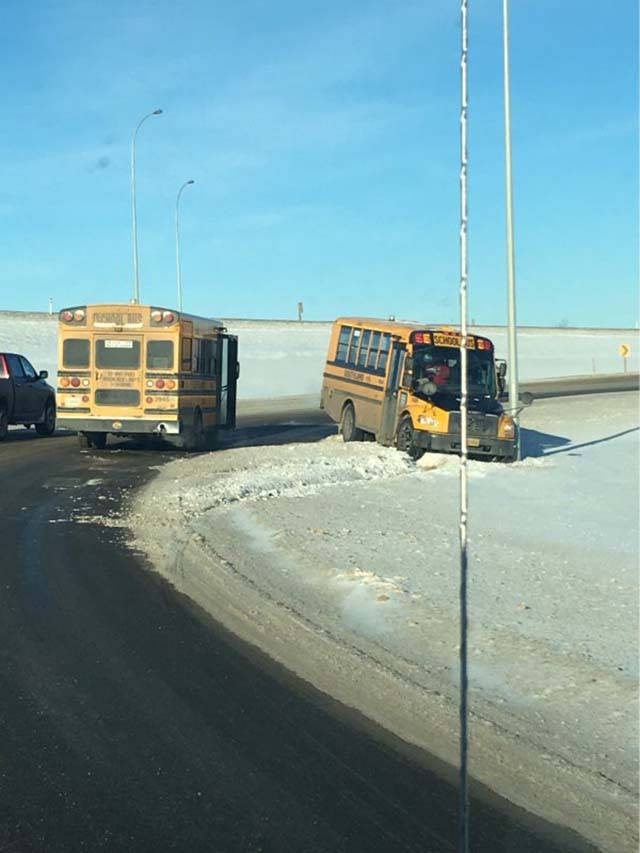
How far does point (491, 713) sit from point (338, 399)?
19.7m

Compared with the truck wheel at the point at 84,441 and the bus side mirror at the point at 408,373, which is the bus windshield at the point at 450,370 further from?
the truck wheel at the point at 84,441

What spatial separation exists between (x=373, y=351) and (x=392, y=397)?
168cm

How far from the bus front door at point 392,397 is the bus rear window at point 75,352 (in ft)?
20.5

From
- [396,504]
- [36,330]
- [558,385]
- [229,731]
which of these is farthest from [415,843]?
[36,330]

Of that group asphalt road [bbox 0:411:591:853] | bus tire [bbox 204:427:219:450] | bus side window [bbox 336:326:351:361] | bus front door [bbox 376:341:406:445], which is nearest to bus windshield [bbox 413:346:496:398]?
bus front door [bbox 376:341:406:445]

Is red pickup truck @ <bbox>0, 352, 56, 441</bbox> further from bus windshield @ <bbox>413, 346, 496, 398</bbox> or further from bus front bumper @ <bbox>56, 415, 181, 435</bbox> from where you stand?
bus windshield @ <bbox>413, 346, 496, 398</bbox>

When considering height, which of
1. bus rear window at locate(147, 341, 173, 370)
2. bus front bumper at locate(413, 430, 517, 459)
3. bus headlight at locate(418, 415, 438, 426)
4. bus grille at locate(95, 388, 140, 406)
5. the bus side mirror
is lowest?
bus front bumper at locate(413, 430, 517, 459)

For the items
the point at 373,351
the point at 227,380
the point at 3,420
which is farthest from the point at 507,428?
the point at 3,420

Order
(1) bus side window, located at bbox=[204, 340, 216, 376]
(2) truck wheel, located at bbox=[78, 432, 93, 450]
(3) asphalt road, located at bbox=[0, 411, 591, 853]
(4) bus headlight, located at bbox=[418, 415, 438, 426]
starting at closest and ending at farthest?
(3) asphalt road, located at bbox=[0, 411, 591, 853] < (4) bus headlight, located at bbox=[418, 415, 438, 426] < (2) truck wheel, located at bbox=[78, 432, 93, 450] < (1) bus side window, located at bbox=[204, 340, 216, 376]

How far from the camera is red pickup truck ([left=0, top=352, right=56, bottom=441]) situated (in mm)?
24656

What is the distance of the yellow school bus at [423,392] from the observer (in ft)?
68.3

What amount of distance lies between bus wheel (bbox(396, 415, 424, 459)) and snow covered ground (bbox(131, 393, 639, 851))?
2486 mm

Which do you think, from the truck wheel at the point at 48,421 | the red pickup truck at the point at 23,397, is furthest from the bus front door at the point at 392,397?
the truck wheel at the point at 48,421

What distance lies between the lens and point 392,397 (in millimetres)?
22297
